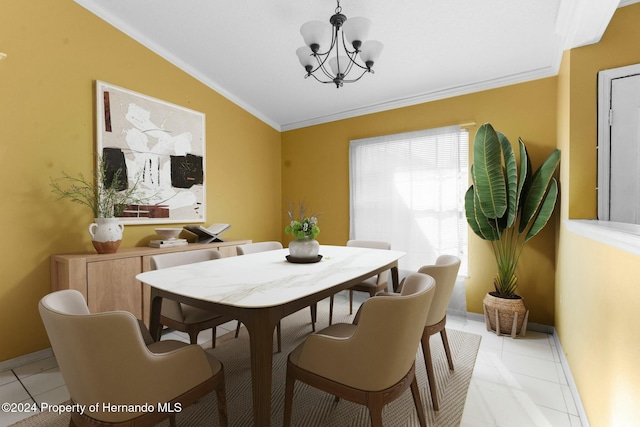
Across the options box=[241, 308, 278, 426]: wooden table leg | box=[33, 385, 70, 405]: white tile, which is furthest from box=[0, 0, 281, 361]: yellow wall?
box=[241, 308, 278, 426]: wooden table leg

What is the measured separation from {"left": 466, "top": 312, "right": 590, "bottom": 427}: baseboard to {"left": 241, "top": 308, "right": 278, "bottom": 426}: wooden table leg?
1744mm

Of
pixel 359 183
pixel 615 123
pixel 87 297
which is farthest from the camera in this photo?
pixel 359 183

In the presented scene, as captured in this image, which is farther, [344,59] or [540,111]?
[540,111]

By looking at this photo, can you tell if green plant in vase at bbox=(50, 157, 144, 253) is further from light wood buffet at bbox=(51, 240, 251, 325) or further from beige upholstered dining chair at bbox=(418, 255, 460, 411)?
beige upholstered dining chair at bbox=(418, 255, 460, 411)

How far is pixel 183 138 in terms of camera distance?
→ 3.41 m

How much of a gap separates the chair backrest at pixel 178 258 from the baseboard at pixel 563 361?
8.61 ft

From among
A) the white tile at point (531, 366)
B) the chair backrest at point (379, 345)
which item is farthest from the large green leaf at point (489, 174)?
the chair backrest at point (379, 345)

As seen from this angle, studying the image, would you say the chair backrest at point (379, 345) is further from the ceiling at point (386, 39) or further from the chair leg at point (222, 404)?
the ceiling at point (386, 39)

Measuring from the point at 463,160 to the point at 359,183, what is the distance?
1.34m

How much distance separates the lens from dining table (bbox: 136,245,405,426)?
1.22m

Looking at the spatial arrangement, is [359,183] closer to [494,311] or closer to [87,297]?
[494,311]

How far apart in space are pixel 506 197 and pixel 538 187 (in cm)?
27

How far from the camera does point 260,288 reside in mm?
1448

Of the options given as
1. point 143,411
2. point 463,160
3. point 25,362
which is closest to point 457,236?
point 463,160
